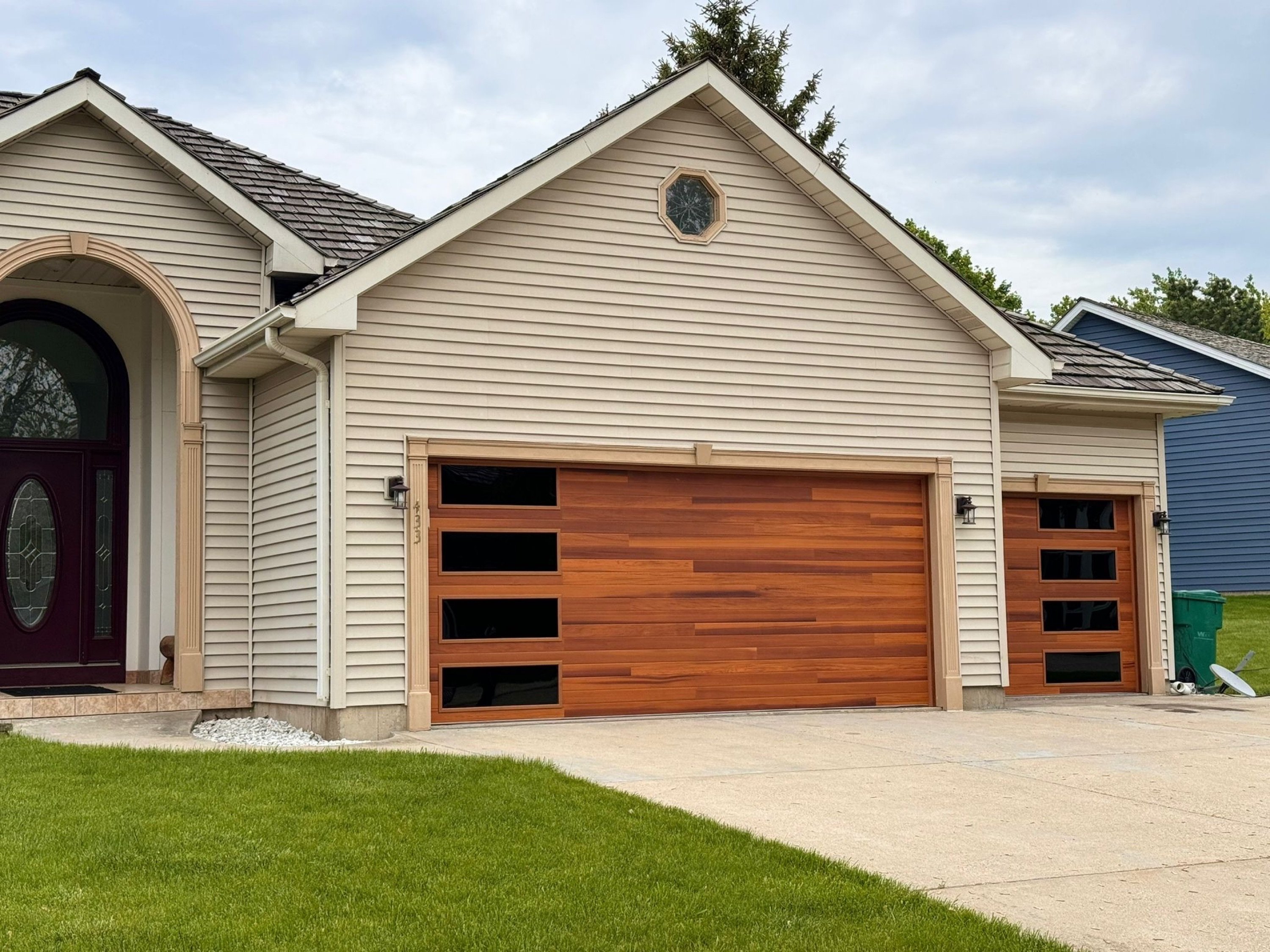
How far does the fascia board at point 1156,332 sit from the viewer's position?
25.8 m

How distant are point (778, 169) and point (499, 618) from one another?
15.9 ft

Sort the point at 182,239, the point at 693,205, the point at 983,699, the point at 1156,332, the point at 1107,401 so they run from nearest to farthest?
the point at 182,239
the point at 693,205
the point at 983,699
the point at 1107,401
the point at 1156,332

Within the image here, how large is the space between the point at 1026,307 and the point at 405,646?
54.7m

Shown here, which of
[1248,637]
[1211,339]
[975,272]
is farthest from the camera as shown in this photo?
[975,272]

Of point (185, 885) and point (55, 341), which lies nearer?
point (185, 885)

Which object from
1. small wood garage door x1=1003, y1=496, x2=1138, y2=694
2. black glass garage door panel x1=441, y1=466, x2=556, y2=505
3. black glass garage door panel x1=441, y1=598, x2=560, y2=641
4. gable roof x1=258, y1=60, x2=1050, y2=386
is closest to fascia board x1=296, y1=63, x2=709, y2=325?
gable roof x1=258, y1=60, x2=1050, y2=386

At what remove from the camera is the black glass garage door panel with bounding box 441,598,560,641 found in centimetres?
1134

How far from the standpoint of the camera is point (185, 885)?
557cm

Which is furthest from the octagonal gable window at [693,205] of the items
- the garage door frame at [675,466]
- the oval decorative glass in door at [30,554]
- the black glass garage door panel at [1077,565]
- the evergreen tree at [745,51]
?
the evergreen tree at [745,51]

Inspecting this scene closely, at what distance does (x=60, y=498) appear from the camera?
42.5 ft

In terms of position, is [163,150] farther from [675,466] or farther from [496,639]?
[675,466]

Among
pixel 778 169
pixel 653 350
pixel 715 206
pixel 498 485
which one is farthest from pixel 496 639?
pixel 778 169

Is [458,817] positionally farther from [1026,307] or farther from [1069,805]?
[1026,307]

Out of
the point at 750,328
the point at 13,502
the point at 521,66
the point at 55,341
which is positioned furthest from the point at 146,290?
the point at 521,66
